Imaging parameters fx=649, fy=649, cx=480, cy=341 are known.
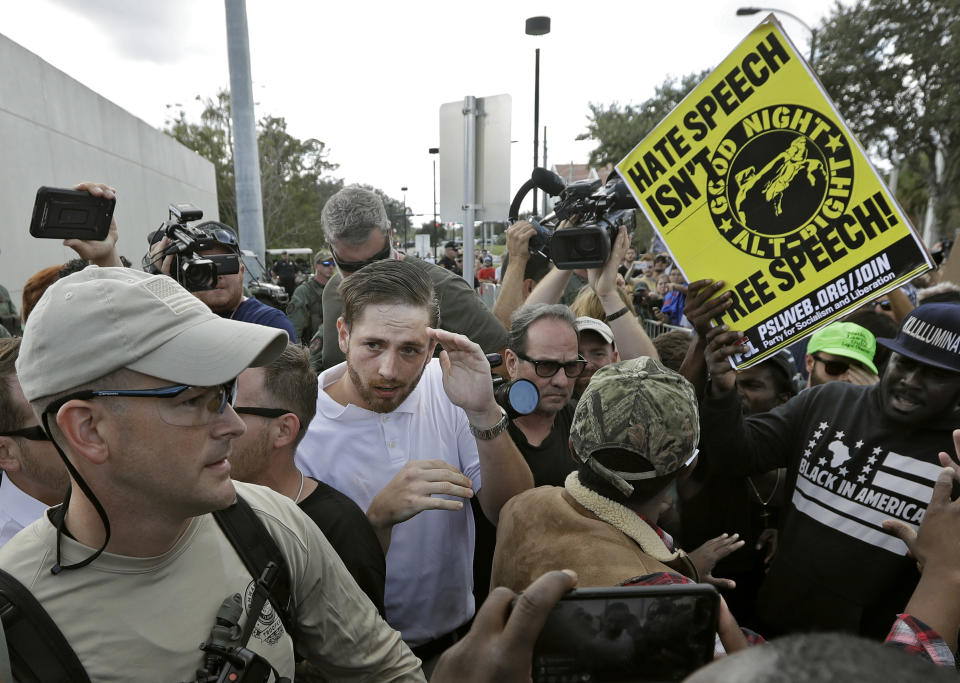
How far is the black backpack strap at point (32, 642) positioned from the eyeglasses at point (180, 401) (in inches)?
13.3

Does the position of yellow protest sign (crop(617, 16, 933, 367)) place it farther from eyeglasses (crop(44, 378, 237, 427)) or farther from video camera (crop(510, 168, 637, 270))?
eyeglasses (crop(44, 378, 237, 427))

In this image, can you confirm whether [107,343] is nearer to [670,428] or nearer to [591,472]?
[591,472]

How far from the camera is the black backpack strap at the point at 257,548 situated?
1.45m

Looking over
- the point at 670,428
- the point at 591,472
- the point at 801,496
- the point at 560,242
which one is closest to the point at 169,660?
the point at 591,472

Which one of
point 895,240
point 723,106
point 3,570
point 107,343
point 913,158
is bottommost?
point 3,570

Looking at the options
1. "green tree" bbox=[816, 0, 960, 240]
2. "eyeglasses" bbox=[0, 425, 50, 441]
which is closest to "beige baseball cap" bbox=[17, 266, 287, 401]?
"eyeglasses" bbox=[0, 425, 50, 441]

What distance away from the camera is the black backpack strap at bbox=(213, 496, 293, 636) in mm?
1453

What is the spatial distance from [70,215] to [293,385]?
177cm

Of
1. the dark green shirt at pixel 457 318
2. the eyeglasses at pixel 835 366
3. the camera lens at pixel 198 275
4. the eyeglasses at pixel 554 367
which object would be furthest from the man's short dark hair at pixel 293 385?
the eyeglasses at pixel 835 366

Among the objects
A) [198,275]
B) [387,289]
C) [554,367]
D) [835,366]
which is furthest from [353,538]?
[835,366]

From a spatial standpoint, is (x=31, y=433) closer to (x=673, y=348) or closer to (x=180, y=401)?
(x=180, y=401)

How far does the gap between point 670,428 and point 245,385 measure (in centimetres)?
130

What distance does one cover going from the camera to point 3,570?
1197 mm

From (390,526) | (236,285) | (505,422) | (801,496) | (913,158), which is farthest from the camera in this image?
(913,158)
